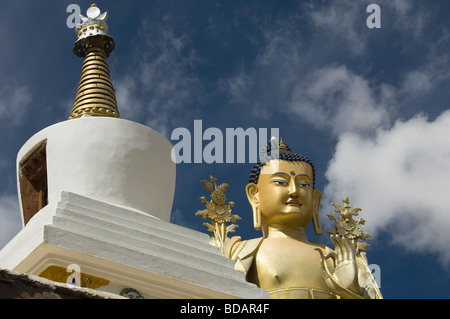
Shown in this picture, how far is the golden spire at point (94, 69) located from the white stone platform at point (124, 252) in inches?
106

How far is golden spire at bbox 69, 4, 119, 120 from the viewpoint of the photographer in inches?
519

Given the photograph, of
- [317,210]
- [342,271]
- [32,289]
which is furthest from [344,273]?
[32,289]

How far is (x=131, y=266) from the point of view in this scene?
1001 centimetres

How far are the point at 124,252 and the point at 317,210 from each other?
17.0 feet

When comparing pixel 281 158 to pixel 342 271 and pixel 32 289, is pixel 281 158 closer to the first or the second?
pixel 342 271

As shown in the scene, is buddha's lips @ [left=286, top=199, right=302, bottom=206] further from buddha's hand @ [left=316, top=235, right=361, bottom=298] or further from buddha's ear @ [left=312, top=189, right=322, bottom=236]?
buddha's hand @ [left=316, top=235, right=361, bottom=298]

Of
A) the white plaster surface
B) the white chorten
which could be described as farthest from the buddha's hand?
the white plaster surface

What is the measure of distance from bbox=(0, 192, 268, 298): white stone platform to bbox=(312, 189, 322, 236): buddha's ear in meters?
3.47

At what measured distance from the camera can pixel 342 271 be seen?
12680 millimetres

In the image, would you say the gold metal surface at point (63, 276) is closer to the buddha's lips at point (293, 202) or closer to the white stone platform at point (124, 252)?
the white stone platform at point (124, 252)

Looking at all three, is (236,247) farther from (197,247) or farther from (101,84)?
(101,84)

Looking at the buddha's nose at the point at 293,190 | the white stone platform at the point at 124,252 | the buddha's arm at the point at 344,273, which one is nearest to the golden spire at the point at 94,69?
the white stone platform at the point at 124,252

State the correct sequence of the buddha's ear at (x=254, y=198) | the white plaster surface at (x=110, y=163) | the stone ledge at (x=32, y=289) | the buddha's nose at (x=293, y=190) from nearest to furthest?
the stone ledge at (x=32, y=289)
the white plaster surface at (x=110, y=163)
the buddha's nose at (x=293, y=190)
the buddha's ear at (x=254, y=198)

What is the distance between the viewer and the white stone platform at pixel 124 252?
32.1 ft
